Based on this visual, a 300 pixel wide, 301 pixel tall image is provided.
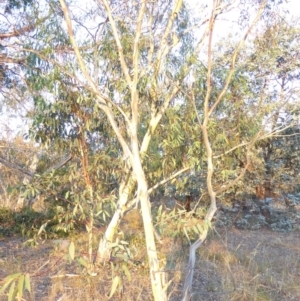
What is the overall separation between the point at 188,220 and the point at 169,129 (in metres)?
2.73

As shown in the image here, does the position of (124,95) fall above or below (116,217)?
above

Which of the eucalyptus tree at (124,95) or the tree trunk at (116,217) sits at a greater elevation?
the eucalyptus tree at (124,95)

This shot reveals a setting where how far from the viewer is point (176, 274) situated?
4336 millimetres

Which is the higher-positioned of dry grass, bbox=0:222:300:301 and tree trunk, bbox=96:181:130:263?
tree trunk, bbox=96:181:130:263

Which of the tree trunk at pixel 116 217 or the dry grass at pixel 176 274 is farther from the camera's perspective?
the tree trunk at pixel 116 217

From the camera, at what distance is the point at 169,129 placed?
5.44 metres

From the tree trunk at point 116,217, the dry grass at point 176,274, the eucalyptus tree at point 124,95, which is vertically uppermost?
the eucalyptus tree at point 124,95

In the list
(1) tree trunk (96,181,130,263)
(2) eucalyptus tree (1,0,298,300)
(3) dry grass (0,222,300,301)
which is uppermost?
(2) eucalyptus tree (1,0,298,300)

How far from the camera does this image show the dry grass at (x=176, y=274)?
487cm

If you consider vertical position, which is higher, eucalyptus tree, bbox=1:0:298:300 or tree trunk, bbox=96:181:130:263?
eucalyptus tree, bbox=1:0:298:300

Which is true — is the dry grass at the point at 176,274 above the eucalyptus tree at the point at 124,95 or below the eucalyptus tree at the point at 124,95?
below

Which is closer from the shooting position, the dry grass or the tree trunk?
the dry grass

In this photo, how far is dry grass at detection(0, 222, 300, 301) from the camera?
4.87 m

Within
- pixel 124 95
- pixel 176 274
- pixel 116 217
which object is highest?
pixel 124 95
